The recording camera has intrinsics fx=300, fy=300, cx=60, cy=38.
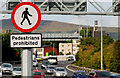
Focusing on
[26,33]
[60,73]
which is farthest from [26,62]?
[60,73]

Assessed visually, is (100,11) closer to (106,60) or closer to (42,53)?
(106,60)

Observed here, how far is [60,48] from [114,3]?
145 m

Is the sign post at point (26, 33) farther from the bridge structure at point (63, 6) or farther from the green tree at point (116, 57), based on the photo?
the green tree at point (116, 57)

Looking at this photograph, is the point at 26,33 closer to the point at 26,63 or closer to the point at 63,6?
the point at 26,63

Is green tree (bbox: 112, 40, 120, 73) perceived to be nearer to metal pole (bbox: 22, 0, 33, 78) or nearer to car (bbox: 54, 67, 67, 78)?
car (bbox: 54, 67, 67, 78)

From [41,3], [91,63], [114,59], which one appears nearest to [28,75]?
[41,3]

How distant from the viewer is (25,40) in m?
5.42

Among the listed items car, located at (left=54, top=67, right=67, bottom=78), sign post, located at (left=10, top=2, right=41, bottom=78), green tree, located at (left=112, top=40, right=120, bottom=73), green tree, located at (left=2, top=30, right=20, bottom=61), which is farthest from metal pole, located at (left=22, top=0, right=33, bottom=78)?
green tree, located at (left=2, top=30, right=20, bottom=61)

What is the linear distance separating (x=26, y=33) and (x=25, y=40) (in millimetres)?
129

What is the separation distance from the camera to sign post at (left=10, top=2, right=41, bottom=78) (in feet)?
17.8

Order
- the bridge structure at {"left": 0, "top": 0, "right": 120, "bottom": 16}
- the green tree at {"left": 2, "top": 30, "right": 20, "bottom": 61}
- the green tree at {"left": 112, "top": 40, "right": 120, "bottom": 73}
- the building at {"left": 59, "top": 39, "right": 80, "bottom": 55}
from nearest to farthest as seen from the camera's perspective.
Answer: the bridge structure at {"left": 0, "top": 0, "right": 120, "bottom": 16}
the green tree at {"left": 112, "top": 40, "right": 120, "bottom": 73}
the green tree at {"left": 2, "top": 30, "right": 20, "bottom": 61}
the building at {"left": 59, "top": 39, "right": 80, "bottom": 55}

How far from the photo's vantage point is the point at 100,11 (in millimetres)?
20484

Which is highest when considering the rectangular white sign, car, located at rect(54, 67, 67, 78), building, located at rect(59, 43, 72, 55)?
the rectangular white sign

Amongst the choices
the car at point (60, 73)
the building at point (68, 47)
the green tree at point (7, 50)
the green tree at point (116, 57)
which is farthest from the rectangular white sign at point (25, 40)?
the building at point (68, 47)
